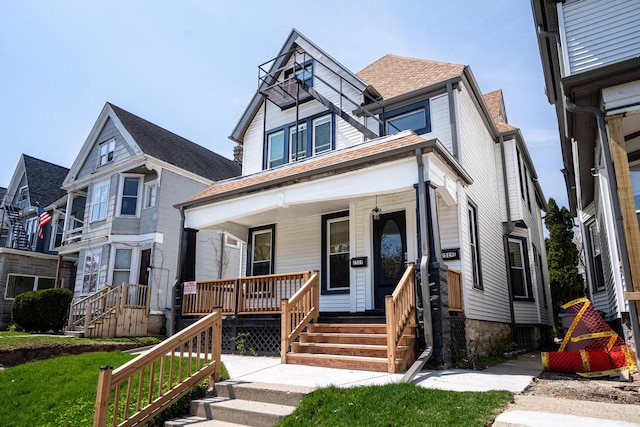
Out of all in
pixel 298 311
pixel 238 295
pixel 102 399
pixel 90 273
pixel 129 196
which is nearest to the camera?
pixel 102 399

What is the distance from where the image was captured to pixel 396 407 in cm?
456

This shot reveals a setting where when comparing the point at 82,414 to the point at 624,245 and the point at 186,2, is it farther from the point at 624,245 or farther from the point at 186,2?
the point at 186,2

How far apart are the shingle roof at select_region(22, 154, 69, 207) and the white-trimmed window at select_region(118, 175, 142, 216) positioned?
9.79 meters

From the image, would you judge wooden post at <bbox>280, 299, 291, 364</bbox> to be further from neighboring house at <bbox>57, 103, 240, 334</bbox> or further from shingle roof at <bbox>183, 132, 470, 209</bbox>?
neighboring house at <bbox>57, 103, 240, 334</bbox>

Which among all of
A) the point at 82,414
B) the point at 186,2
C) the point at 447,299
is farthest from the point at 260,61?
the point at 82,414

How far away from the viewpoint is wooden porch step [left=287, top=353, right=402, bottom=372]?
272 inches

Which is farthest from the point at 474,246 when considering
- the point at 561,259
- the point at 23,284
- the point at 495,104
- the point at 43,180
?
the point at 43,180

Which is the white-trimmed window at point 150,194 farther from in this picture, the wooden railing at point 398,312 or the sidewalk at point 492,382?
the wooden railing at point 398,312

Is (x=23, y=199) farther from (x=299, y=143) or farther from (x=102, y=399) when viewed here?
(x=102, y=399)

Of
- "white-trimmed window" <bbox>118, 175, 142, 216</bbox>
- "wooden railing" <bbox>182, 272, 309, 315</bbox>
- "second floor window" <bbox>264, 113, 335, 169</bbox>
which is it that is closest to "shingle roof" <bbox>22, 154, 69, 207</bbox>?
"white-trimmed window" <bbox>118, 175, 142, 216</bbox>

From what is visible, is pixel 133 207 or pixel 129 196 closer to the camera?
pixel 133 207

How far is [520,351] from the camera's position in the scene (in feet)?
40.1

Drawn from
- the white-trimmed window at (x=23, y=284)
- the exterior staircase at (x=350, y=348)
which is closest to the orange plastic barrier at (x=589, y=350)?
the exterior staircase at (x=350, y=348)

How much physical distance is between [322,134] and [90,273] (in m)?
12.2
